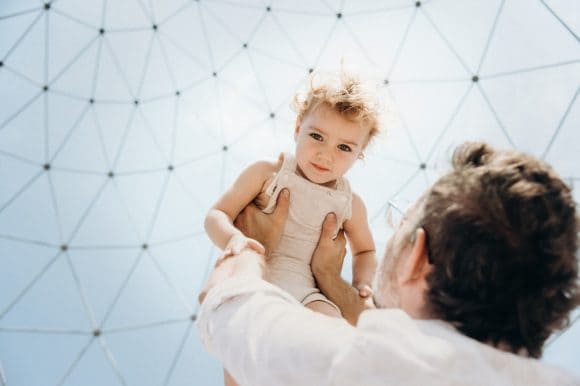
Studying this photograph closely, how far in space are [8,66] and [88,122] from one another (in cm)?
104

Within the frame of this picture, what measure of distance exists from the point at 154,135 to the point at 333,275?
397cm

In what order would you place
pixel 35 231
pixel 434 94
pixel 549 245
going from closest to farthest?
pixel 549 245
pixel 434 94
pixel 35 231

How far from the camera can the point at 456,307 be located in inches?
41.6

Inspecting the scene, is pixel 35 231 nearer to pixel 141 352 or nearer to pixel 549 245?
pixel 141 352

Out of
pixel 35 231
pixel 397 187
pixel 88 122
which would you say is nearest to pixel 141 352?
pixel 35 231

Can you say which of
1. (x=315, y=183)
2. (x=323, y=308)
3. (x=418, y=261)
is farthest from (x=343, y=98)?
(x=418, y=261)

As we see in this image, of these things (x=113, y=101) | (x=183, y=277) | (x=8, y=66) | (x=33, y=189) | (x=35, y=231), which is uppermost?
(x=8, y=66)

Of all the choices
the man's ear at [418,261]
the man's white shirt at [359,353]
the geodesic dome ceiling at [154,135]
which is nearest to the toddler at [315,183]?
the man's ear at [418,261]

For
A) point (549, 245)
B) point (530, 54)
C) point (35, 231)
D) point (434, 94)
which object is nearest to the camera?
point (549, 245)

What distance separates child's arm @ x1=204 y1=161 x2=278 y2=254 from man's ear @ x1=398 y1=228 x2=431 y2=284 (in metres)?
1.08

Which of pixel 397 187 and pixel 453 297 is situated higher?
pixel 453 297

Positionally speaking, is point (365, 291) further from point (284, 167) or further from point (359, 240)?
point (284, 167)

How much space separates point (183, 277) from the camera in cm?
612

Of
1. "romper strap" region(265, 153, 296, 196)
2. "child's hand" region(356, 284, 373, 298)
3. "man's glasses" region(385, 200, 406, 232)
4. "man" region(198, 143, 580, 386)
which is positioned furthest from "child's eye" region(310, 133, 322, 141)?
"man" region(198, 143, 580, 386)
